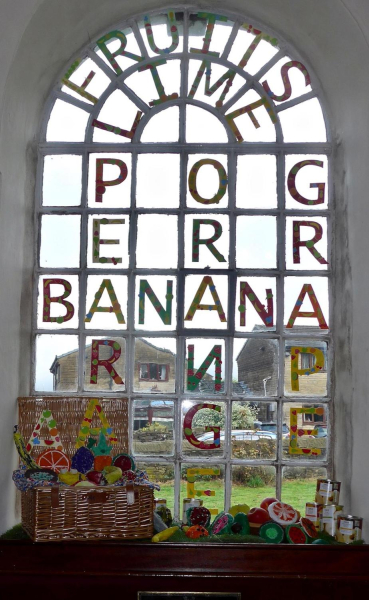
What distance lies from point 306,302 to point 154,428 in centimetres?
90

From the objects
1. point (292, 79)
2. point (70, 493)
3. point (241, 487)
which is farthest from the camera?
point (292, 79)

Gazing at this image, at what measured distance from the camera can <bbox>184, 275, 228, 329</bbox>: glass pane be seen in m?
3.00

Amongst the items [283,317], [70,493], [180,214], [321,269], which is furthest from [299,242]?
[70,493]

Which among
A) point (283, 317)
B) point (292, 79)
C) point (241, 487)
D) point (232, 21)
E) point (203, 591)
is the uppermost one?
point (232, 21)

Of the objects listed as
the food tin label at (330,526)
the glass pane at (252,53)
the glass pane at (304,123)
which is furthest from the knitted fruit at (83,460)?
the glass pane at (252,53)

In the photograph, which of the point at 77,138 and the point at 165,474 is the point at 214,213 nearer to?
the point at 77,138

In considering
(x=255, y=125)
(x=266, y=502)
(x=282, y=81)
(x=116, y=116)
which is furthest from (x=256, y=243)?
(x=266, y=502)

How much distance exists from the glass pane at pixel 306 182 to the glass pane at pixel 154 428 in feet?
3.64

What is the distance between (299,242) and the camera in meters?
3.03

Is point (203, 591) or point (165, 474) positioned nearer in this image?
point (203, 591)

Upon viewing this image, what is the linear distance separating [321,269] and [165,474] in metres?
1.18

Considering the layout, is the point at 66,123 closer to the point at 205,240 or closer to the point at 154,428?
the point at 205,240

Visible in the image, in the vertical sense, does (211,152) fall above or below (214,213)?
above

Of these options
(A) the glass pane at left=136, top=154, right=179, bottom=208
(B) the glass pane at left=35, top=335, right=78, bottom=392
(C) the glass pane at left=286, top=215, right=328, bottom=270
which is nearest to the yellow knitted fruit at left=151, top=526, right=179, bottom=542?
(B) the glass pane at left=35, top=335, right=78, bottom=392
